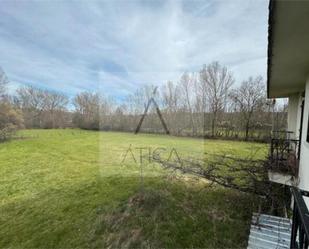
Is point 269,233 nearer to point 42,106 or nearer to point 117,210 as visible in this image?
point 117,210

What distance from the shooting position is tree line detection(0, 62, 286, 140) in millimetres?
8180

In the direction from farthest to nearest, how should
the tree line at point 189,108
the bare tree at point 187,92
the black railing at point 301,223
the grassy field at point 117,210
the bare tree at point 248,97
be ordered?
the bare tree at point 248,97, the bare tree at point 187,92, the tree line at point 189,108, the grassy field at point 117,210, the black railing at point 301,223

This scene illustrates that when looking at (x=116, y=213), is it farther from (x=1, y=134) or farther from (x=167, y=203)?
(x=1, y=134)

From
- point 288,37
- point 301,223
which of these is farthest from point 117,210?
point 288,37

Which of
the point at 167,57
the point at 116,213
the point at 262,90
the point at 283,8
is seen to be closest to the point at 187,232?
the point at 116,213

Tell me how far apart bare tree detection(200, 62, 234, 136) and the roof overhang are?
34.0 feet

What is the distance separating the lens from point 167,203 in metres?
4.30

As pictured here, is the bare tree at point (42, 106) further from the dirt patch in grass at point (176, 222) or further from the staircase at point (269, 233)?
the staircase at point (269, 233)

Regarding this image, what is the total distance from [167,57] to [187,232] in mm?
6239

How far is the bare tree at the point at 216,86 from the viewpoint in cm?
1319

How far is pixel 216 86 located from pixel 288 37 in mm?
13399

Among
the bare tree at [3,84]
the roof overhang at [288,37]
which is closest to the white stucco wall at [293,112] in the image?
the roof overhang at [288,37]

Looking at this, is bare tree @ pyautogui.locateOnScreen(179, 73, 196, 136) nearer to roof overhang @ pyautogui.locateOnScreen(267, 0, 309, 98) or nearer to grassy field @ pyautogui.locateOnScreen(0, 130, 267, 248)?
grassy field @ pyautogui.locateOnScreen(0, 130, 267, 248)

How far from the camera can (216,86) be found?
47.4ft
